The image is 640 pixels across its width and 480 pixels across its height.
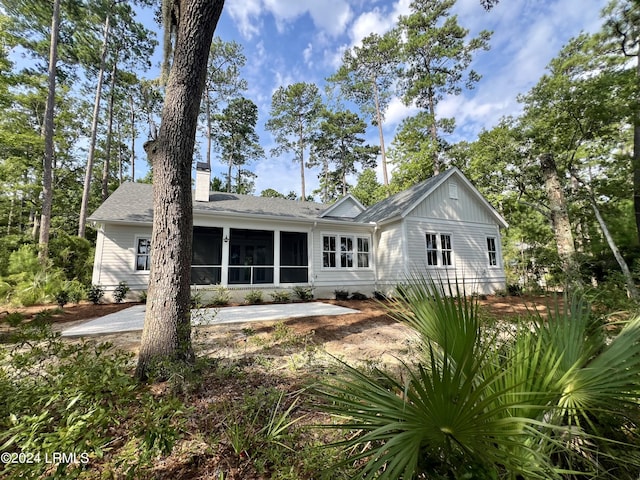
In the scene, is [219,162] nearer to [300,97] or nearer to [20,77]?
[300,97]

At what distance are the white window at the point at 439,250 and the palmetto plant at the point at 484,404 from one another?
35.6 ft

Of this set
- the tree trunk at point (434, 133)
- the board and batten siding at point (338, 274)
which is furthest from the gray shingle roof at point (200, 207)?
the tree trunk at point (434, 133)

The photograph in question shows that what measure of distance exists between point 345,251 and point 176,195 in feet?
32.9

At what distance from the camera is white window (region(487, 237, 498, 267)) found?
1359 cm

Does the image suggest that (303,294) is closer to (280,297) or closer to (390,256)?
(280,297)

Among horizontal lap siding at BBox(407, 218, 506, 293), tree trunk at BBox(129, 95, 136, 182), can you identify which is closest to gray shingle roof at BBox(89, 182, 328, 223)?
horizontal lap siding at BBox(407, 218, 506, 293)

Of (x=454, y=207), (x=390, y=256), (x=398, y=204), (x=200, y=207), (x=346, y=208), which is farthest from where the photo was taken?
(x=346, y=208)

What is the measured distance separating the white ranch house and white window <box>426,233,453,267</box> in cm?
5

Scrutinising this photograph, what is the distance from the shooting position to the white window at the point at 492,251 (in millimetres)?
13592

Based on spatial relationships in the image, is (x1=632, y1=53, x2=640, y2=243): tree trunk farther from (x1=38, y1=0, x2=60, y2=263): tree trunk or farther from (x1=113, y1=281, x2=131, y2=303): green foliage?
(x1=38, y1=0, x2=60, y2=263): tree trunk

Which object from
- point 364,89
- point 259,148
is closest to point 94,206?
point 259,148

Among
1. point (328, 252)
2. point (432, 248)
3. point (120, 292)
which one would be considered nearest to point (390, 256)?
point (432, 248)

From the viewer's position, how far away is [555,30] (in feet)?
36.5

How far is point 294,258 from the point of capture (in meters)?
14.5
